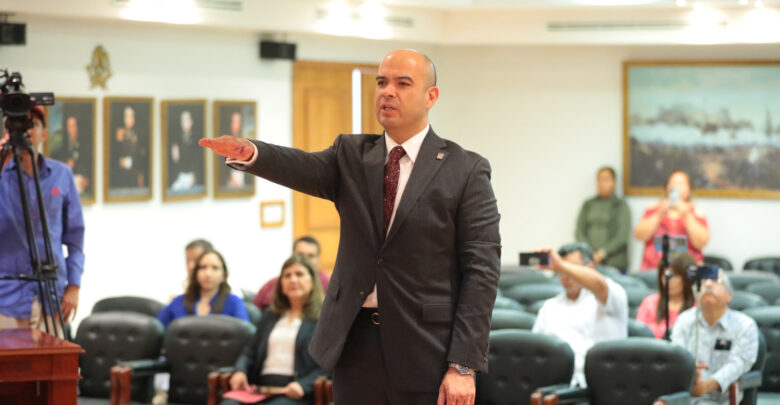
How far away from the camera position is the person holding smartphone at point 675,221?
11875mm

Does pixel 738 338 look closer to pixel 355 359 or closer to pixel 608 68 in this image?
pixel 355 359

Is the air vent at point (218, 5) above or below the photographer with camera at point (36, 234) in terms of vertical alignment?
above

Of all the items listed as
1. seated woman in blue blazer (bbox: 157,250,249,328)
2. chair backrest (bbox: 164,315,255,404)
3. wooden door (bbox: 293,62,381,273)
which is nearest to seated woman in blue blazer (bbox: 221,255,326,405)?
chair backrest (bbox: 164,315,255,404)

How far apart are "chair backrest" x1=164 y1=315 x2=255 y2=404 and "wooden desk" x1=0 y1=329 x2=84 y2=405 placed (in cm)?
272

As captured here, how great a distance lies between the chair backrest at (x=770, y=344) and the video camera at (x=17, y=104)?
4394 millimetres

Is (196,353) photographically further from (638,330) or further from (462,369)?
(462,369)

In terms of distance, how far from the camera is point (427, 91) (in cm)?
314

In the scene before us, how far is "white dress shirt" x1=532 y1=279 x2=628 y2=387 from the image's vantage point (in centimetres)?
661

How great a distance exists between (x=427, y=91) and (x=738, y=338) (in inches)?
150

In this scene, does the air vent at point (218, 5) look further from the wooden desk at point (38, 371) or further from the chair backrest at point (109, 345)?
the wooden desk at point (38, 371)

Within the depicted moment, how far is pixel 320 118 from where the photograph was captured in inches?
469

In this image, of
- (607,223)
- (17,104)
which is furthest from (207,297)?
(607,223)

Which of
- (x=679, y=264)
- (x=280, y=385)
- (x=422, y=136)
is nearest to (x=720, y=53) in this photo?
(x=679, y=264)

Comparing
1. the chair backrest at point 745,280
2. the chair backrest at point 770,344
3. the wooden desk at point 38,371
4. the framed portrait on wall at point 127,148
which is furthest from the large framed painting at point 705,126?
the wooden desk at point 38,371
